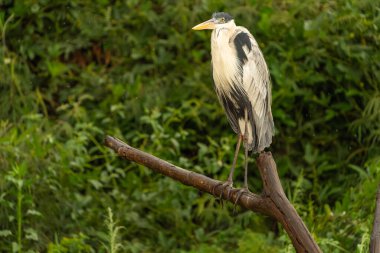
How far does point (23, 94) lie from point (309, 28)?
193cm

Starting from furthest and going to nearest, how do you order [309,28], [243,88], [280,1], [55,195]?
1. [280,1]
2. [309,28]
3. [55,195]
4. [243,88]

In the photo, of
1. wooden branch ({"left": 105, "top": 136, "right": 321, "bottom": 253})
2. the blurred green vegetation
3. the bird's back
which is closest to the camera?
wooden branch ({"left": 105, "top": 136, "right": 321, "bottom": 253})

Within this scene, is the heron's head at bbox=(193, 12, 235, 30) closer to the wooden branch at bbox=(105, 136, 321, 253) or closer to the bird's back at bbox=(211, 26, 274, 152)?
the bird's back at bbox=(211, 26, 274, 152)

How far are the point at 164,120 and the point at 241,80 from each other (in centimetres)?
251

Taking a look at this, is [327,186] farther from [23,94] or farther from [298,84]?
[23,94]

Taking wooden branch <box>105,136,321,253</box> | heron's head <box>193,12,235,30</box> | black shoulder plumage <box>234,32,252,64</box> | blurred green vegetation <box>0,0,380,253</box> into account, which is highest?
heron's head <box>193,12,235,30</box>

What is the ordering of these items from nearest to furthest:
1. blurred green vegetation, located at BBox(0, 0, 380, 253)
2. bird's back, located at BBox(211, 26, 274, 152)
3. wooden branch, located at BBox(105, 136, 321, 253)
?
wooden branch, located at BBox(105, 136, 321, 253) → bird's back, located at BBox(211, 26, 274, 152) → blurred green vegetation, located at BBox(0, 0, 380, 253)

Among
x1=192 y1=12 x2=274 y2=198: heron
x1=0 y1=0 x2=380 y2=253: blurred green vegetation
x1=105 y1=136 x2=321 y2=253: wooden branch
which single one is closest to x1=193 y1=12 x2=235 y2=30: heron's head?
x1=192 y1=12 x2=274 y2=198: heron

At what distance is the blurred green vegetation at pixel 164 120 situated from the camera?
500cm

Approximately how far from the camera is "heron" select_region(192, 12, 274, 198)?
328cm

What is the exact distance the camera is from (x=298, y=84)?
235 inches

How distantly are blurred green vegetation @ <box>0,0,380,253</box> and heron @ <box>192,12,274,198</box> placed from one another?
1.19m

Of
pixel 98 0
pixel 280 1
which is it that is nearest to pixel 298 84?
pixel 280 1

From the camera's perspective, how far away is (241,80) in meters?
3.30
